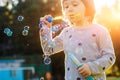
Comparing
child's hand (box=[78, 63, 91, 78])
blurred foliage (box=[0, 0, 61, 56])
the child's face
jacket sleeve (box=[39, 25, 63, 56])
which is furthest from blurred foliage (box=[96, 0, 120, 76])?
child's hand (box=[78, 63, 91, 78])

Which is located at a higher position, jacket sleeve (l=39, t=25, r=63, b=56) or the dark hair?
the dark hair

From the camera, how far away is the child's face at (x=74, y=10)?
3.21 metres

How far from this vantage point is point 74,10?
→ 126 inches

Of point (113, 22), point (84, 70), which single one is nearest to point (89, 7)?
point (84, 70)

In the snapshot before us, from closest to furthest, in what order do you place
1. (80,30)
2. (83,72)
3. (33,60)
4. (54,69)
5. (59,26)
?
(83,72) → (80,30) → (59,26) → (33,60) → (54,69)

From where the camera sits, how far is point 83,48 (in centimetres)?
319

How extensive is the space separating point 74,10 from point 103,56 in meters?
0.33

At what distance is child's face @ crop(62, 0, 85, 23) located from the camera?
3.21 meters

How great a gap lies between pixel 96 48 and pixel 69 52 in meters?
0.17

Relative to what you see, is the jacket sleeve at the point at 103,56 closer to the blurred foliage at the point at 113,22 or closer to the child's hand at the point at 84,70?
the child's hand at the point at 84,70

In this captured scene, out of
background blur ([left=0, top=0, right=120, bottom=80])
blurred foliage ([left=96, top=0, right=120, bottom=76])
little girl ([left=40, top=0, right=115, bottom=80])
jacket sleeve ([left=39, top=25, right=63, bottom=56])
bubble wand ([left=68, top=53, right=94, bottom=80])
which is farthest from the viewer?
background blur ([left=0, top=0, right=120, bottom=80])

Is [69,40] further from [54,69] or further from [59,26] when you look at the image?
[54,69]

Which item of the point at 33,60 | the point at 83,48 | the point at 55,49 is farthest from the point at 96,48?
the point at 33,60

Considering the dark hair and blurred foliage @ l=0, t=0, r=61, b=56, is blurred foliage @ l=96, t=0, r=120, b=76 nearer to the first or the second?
blurred foliage @ l=0, t=0, r=61, b=56
